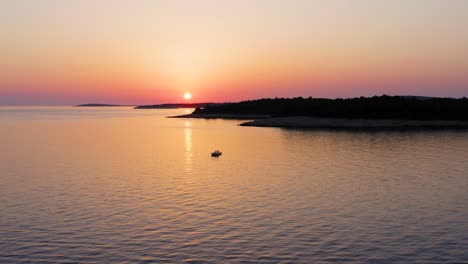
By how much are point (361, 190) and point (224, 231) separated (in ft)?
60.3

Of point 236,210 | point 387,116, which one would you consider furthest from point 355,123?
point 236,210

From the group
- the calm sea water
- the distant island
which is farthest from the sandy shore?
the calm sea water

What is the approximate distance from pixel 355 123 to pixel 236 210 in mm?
133189

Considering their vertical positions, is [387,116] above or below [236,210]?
above

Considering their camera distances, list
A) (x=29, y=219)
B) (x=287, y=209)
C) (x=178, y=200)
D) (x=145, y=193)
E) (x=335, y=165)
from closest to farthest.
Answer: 1. (x=29, y=219)
2. (x=287, y=209)
3. (x=178, y=200)
4. (x=145, y=193)
5. (x=335, y=165)

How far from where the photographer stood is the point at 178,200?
39750 millimetres

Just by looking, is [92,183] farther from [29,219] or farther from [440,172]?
[440,172]

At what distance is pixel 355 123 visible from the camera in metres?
163

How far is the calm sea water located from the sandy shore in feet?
290

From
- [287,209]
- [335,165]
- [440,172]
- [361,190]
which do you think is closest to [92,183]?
[287,209]

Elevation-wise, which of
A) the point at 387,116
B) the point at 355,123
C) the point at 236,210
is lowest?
the point at 236,210

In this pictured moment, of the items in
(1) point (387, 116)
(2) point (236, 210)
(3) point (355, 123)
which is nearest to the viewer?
(2) point (236, 210)

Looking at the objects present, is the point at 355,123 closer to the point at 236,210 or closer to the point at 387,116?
the point at 387,116

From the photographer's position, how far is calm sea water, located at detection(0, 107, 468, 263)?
25.8 metres
